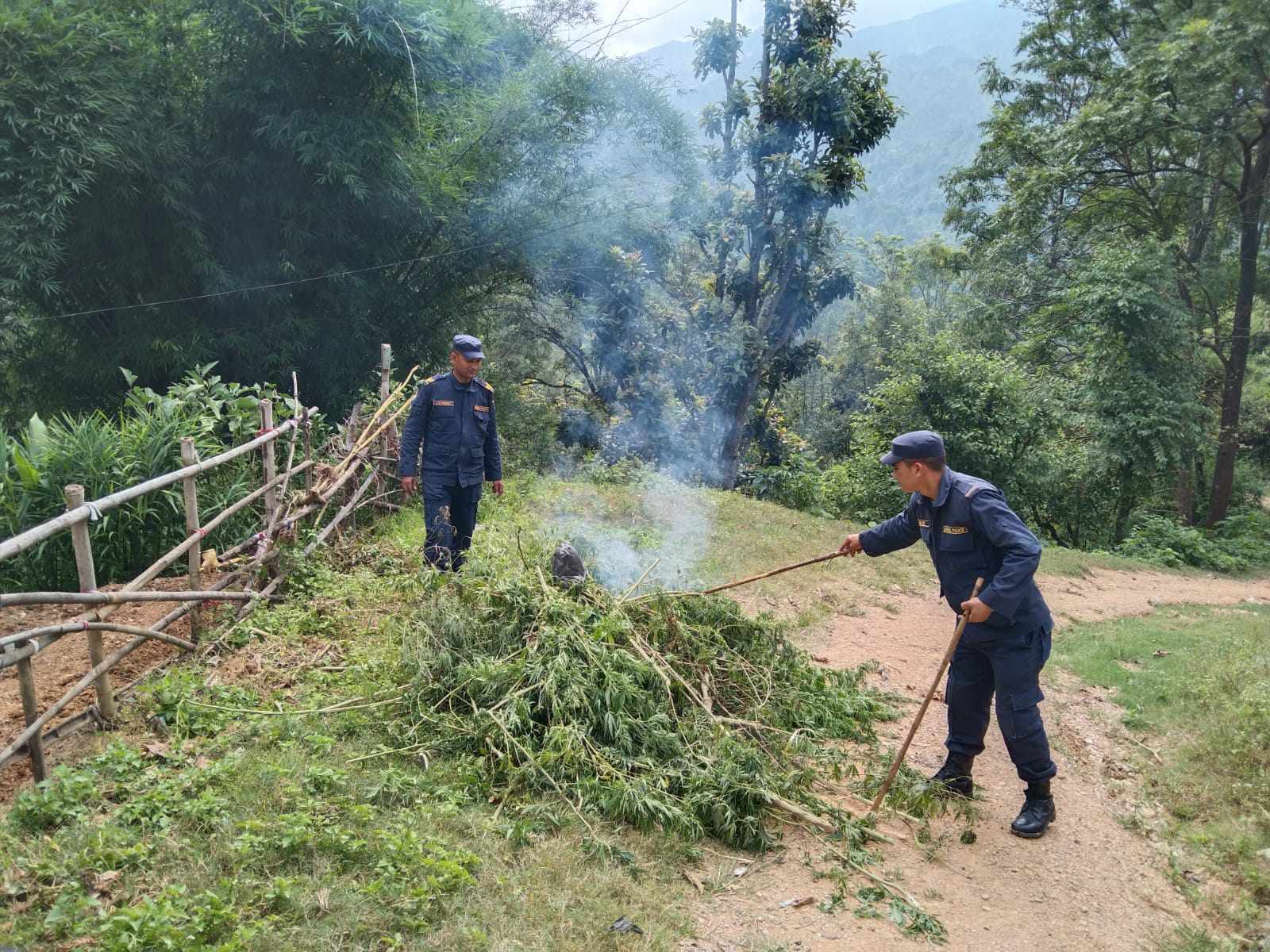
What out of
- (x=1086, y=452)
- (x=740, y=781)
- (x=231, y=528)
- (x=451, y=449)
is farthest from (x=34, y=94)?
(x=1086, y=452)

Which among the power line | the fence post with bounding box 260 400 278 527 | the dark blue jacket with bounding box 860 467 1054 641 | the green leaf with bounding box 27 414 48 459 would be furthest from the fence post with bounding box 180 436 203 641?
the power line

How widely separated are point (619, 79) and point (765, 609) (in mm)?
9490

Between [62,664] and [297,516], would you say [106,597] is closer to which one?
[62,664]

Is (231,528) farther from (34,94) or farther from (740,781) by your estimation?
(34,94)

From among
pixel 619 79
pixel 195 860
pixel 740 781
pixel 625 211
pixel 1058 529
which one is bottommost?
pixel 1058 529

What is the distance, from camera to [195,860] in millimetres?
2746

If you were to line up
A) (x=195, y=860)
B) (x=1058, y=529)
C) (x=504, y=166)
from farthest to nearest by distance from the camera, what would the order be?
(x=1058, y=529), (x=504, y=166), (x=195, y=860)

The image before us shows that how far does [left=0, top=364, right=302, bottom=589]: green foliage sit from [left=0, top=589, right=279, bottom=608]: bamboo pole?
1250 millimetres

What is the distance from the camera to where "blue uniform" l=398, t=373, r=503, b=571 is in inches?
222

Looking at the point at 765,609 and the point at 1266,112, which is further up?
the point at 1266,112

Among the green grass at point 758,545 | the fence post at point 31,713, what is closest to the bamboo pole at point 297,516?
the green grass at point 758,545

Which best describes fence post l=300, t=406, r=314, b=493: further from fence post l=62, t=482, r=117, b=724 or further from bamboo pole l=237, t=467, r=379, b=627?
fence post l=62, t=482, r=117, b=724

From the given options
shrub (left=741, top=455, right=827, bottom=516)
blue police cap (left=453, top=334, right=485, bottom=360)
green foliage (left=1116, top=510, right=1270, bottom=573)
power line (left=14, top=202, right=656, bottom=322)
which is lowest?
→ green foliage (left=1116, top=510, right=1270, bottom=573)

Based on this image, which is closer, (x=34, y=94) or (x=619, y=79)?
(x=34, y=94)
